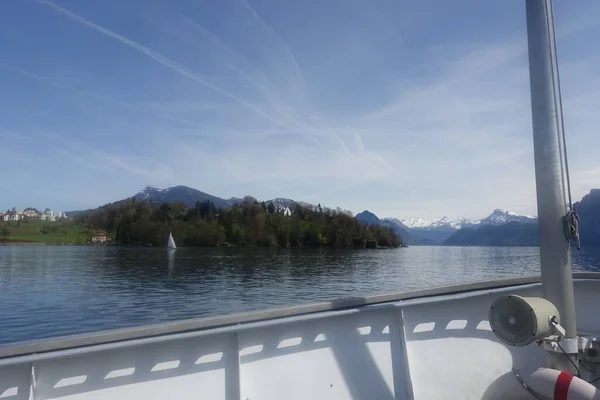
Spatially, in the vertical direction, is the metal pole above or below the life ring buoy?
above

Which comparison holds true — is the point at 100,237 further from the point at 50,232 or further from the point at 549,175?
the point at 549,175

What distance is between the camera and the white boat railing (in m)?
2.82

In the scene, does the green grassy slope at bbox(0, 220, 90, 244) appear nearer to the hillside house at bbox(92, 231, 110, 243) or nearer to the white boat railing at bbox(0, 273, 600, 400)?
the hillside house at bbox(92, 231, 110, 243)

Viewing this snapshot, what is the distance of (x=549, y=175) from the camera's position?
3904mm

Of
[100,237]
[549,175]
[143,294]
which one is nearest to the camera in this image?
[549,175]

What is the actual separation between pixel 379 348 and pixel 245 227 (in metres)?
148

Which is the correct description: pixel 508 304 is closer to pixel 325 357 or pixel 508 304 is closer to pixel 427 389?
pixel 427 389

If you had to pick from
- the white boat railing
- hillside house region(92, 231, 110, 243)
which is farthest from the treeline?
the white boat railing

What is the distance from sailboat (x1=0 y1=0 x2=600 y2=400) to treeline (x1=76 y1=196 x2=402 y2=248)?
470ft

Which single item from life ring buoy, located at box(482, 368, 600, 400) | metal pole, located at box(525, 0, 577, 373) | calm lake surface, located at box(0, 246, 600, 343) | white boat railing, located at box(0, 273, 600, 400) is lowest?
calm lake surface, located at box(0, 246, 600, 343)

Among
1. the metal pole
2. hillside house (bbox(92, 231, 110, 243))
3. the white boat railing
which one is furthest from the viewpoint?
hillside house (bbox(92, 231, 110, 243))

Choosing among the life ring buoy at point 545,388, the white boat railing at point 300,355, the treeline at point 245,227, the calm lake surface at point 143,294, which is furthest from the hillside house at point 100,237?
the life ring buoy at point 545,388

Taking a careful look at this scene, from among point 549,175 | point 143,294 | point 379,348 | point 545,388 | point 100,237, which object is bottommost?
point 143,294

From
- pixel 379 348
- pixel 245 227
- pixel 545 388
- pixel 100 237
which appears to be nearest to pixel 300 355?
pixel 379 348
